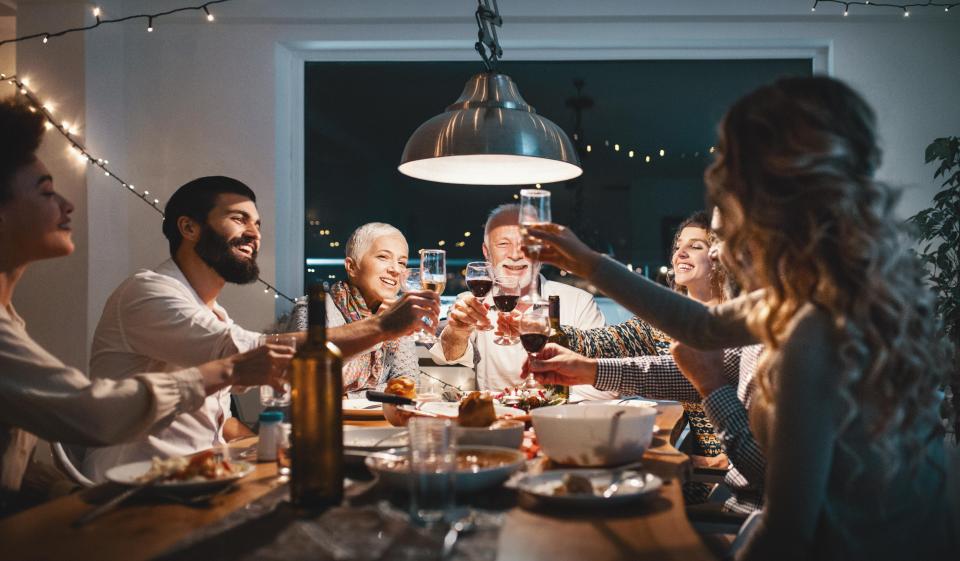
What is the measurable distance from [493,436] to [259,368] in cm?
53

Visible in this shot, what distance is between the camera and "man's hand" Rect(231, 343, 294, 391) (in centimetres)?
163

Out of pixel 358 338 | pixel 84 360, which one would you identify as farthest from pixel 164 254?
pixel 358 338

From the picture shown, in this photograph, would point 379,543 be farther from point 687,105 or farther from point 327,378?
point 687,105

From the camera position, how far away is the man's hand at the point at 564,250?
1666 millimetres

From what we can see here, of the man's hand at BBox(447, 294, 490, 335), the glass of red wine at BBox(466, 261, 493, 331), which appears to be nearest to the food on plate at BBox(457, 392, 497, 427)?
the glass of red wine at BBox(466, 261, 493, 331)

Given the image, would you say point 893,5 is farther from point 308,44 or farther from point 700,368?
point 700,368

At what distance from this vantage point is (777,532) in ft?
3.82

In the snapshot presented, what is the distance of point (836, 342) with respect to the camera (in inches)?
44.2

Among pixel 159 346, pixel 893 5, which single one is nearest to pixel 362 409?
pixel 159 346

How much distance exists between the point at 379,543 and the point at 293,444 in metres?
0.27

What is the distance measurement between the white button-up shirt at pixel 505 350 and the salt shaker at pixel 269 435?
6.20ft

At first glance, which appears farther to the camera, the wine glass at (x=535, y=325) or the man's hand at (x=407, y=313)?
the man's hand at (x=407, y=313)

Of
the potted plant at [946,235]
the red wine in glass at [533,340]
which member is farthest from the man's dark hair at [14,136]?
the potted plant at [946,235]

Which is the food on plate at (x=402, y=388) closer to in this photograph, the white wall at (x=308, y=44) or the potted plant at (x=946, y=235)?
the white wall at (x=308, y=44)
